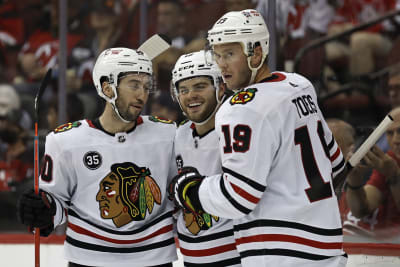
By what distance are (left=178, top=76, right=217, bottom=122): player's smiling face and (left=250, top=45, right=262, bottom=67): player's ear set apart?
0.24 m

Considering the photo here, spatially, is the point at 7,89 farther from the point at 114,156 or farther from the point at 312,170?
the point at 312,170

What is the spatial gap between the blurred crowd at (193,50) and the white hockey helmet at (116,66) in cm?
72

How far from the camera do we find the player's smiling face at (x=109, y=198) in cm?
189

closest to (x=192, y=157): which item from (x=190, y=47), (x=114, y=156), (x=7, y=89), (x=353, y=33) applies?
(x=114, y=156)

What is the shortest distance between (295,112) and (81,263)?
77 cm

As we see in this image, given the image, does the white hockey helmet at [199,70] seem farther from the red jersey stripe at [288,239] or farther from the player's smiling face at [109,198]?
the red jersey stripe at [288,239]

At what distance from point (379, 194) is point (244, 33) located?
1.05 metres

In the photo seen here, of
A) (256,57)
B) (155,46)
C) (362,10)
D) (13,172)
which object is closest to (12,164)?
(13,172)

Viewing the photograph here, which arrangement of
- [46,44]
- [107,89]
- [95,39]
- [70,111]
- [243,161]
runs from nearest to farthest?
[243,161], [107,89], [70,111], [95,39], [46,44]

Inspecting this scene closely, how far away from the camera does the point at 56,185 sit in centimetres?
191

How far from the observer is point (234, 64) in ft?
5.46

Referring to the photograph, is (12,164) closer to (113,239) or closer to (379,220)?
(113,239)

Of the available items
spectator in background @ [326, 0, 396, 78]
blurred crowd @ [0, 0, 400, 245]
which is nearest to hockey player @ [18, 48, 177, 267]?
blurred crowd @ [0, 0, 400, 245]

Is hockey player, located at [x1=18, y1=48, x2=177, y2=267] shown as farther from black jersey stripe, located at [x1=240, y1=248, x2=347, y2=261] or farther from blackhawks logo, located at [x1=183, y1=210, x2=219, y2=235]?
black jersey stripe, located at [x1=240, y1=248, x2=347, y2=261]
